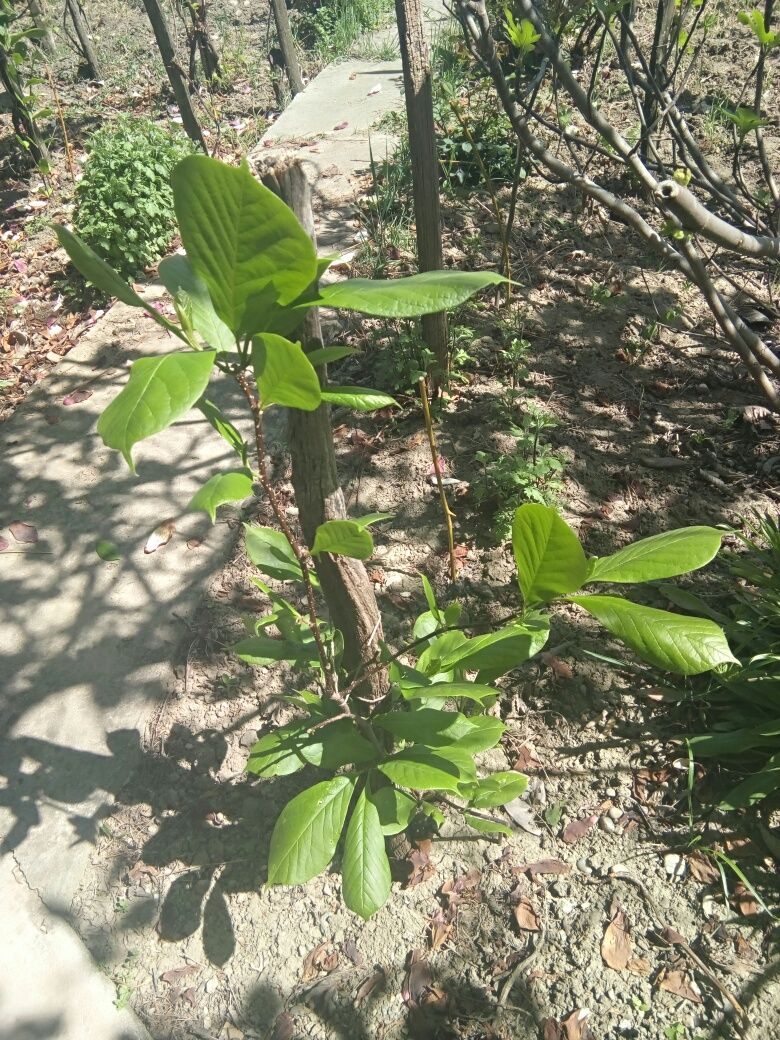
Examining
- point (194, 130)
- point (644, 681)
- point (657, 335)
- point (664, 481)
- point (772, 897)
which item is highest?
point (194, 130)

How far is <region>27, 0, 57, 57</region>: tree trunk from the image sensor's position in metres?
6.44

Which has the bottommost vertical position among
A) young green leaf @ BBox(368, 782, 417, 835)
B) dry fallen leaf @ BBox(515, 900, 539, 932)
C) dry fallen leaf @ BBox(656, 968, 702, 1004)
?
dry fallen leaf @ BBox(656, 968, 702, 1004)

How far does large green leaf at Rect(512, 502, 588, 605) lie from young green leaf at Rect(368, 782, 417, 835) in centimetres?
77

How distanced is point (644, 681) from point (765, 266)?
244cm

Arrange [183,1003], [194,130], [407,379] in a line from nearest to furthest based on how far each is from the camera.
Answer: [183,1003] → [407,379] → [194,130]

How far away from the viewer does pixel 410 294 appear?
31.4 inches

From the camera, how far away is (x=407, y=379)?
3.24m

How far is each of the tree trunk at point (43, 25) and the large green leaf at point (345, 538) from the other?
630 cm

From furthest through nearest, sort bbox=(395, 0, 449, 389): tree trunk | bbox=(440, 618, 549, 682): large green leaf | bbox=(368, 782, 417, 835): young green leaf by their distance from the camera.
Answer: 1. bbox=(395, 0, 449, 389): tree trunk
2. bbox=(368, 782, 417, 835): young green leaf
3. bbox=(440, 618, 549, 682): large green leaf

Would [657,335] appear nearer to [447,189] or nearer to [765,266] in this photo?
[765,266]

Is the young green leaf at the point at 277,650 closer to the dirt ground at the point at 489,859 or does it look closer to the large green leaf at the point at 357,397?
the dirt ground at the point at 489,859

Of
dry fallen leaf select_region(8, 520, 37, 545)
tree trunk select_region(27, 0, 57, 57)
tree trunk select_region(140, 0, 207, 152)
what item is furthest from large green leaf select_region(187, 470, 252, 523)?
tree trunk select_region(27, 0, 57, 57)

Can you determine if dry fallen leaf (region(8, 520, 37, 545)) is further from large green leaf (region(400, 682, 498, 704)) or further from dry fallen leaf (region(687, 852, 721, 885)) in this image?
dry fallen leaf (region(687, 852, 721, 885))

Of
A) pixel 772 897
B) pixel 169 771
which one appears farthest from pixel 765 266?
pixel 169 771
